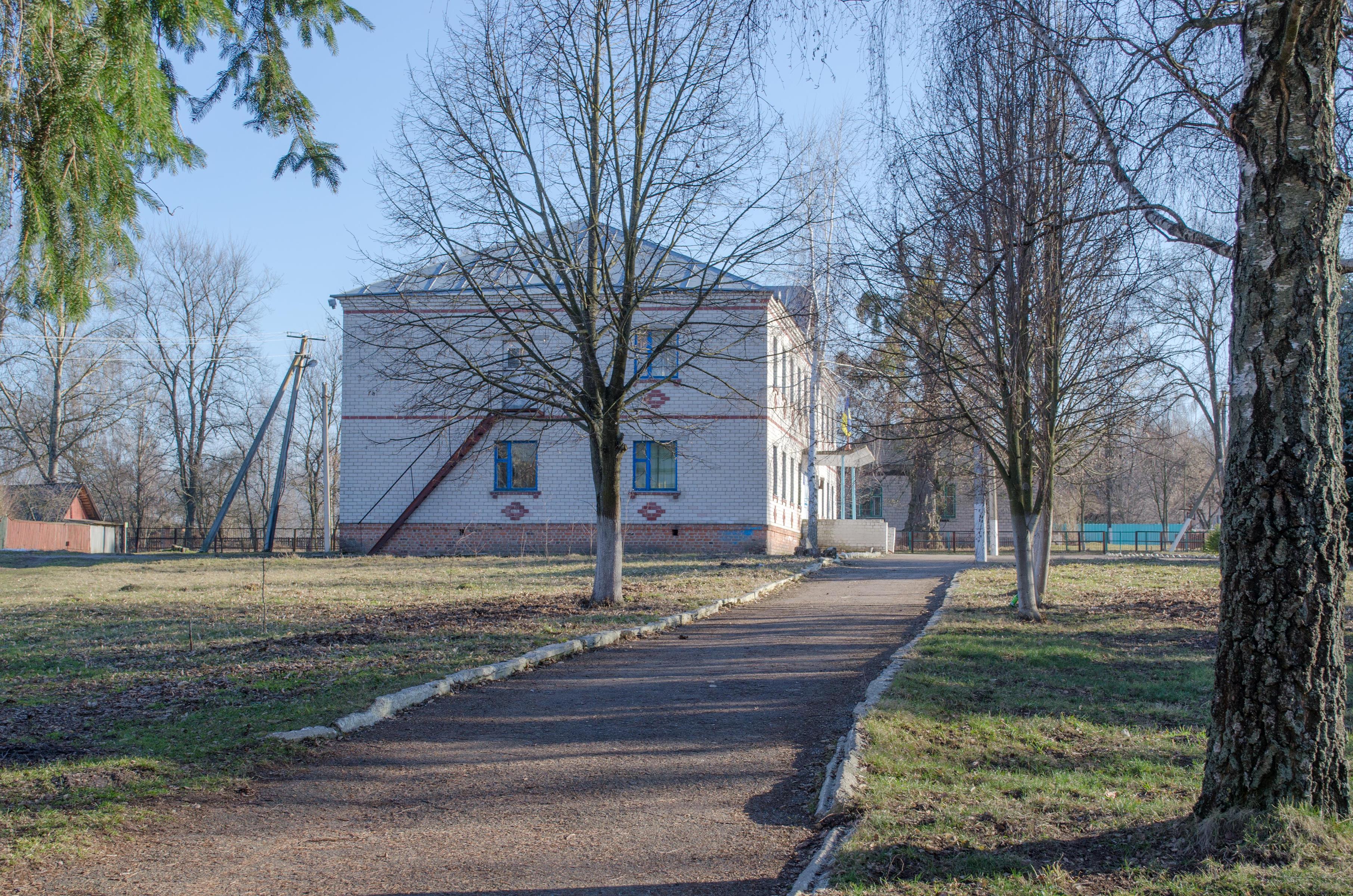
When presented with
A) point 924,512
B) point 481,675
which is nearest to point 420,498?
point 481,675

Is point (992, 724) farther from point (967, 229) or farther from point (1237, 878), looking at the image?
point (967, 229)

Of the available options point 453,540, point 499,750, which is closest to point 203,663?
point 499,750

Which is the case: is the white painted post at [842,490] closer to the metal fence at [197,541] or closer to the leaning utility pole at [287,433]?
the leaning utility pole at [287,433]

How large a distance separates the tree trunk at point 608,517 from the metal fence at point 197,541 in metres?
30.8

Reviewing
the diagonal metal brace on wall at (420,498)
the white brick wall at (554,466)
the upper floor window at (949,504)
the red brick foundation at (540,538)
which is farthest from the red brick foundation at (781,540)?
→ the upper floor window at (949,504)

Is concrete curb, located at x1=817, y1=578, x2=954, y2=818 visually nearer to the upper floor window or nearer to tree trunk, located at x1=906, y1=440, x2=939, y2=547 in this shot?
tree trunk, located at x1=906, y1=440, x2=939, y2=547

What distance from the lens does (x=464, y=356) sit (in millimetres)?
12492

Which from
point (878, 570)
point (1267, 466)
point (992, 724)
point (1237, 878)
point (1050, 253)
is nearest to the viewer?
point (1237, 878)

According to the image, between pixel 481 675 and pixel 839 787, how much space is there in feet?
13.2

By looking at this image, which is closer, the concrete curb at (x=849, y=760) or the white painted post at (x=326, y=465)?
the concrete curb at (x=849, y=760)

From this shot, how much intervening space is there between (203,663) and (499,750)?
3929 millimetres

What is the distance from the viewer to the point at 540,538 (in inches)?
1126

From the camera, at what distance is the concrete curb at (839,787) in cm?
367

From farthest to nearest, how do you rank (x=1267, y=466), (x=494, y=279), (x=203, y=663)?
(x=494, y=279) < (x=203, y=663) < (x=1267, y=466)
